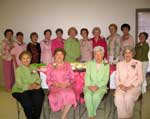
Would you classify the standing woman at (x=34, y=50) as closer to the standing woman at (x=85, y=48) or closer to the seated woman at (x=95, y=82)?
the standing woman at (x=85, y=48)

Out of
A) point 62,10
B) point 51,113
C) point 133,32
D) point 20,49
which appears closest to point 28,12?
point 62,10

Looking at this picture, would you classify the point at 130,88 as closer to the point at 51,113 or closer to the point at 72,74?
the point at 72,74

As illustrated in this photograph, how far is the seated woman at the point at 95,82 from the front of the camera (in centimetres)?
450

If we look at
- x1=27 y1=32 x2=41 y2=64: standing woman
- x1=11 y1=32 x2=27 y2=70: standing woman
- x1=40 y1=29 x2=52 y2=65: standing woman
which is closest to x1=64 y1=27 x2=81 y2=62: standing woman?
x1=40 y1=29 x2=52 y2=65: standing woman

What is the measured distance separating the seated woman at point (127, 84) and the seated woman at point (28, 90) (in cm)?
107

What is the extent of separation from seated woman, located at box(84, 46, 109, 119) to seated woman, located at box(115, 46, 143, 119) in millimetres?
200

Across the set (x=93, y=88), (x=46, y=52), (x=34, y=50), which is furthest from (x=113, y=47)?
(x=93, y=88)

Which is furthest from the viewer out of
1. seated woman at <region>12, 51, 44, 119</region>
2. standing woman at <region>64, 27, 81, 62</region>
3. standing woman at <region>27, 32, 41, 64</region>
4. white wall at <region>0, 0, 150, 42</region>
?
white wall at <region>0, 0, 150, 42</region>

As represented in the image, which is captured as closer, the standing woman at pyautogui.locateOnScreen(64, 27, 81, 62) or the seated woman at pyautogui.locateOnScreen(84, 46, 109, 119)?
the seated woman at pyautogui.locateOnScreen(84, 46, 109, 119)

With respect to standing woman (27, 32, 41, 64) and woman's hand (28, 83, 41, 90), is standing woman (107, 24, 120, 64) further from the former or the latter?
woman's hand (28, 83, 41, 90)

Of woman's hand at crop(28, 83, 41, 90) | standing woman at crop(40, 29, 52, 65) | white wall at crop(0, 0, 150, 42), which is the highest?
white wall at crop(0, 0, 150, 42)

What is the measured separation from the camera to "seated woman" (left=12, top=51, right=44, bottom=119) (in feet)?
14.3

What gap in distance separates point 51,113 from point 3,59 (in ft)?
Answer: 7.20

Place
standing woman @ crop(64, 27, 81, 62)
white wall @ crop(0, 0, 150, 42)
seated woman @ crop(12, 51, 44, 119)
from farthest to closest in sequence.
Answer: white wall @ crop(0, 0, 150, 42) < standing woman @ crop(64, 27, 81, 62) < seated woman @ crop(12, 51, 44, 119)
